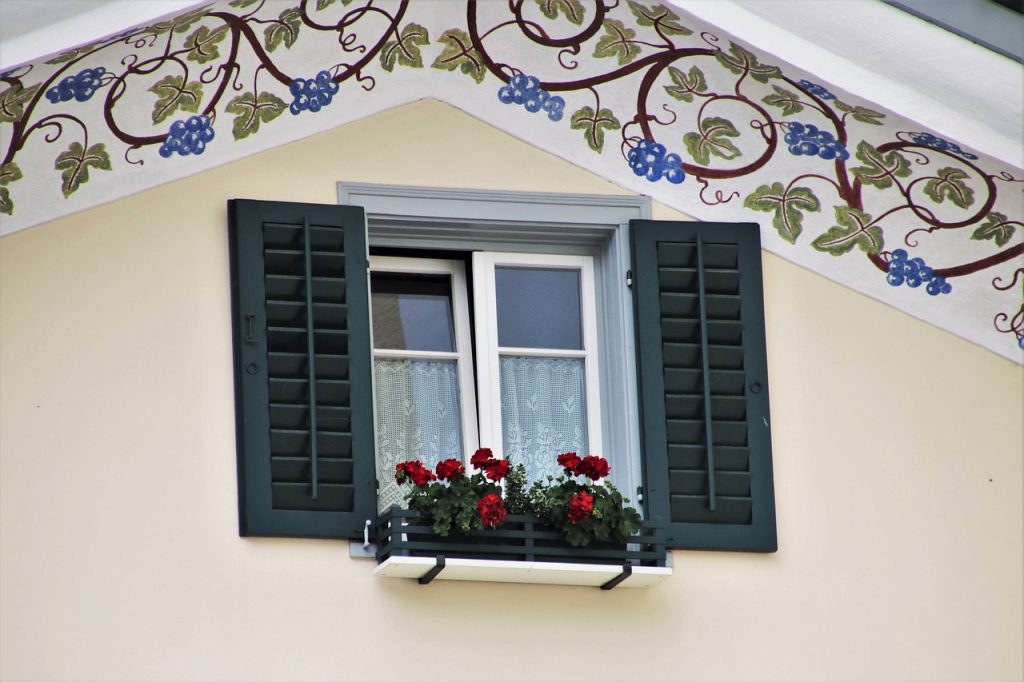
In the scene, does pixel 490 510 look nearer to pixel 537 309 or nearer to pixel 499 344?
pixel 499 344

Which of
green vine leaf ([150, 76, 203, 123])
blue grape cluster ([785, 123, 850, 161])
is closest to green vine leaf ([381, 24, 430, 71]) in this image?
green vine leaf ([150, 76, 203, 123])

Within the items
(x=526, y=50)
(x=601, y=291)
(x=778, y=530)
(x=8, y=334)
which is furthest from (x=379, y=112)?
(x=778, y=530)

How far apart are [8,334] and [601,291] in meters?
2.11

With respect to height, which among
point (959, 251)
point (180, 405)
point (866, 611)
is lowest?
point (866, 611)

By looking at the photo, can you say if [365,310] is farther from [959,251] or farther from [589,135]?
[959,251]

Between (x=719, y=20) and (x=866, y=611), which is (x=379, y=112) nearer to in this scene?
(x=719, y=20)

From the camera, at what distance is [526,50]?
6961mm

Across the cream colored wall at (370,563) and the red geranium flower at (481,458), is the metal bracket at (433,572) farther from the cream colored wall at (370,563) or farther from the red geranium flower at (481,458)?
the red geranium flower at (481,458)

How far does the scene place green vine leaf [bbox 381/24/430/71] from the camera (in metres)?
6.95

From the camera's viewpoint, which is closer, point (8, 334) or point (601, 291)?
point (8, 334)

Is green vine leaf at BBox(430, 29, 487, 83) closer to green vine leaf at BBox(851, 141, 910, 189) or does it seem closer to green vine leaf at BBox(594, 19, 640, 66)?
green vine leaf at BBox(594, 19, 640, 66)

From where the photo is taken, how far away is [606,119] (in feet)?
23.3

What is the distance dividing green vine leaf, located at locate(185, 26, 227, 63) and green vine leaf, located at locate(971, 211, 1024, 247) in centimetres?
280

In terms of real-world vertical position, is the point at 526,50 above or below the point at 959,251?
above
